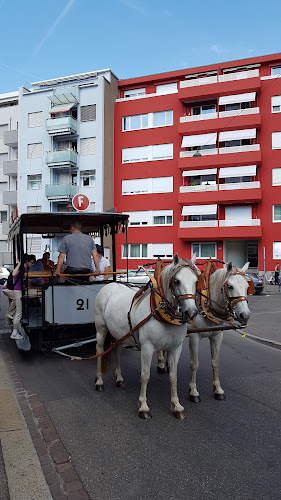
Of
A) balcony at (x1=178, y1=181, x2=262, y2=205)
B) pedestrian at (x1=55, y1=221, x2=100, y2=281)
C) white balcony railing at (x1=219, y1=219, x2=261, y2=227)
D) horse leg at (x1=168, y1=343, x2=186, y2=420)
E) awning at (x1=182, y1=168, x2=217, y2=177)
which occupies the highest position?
awning at (x1=182, y1=168, x2=217, y2=177)

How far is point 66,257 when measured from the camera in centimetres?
726

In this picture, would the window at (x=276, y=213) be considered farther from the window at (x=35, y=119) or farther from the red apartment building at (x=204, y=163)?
the window at (x=35, y=119)

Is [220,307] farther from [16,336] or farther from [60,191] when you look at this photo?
[60,191]

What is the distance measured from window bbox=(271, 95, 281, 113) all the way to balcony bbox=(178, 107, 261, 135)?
140 centimetres

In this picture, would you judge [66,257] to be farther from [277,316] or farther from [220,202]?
[220,202]

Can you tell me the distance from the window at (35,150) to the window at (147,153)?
8088 millimetres

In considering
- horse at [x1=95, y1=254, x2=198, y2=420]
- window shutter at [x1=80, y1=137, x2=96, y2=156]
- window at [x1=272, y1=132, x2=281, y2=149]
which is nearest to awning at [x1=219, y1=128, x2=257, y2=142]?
window at [x1=272, y1=132, x2=281, y2=149]

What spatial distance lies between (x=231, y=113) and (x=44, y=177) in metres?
17.7

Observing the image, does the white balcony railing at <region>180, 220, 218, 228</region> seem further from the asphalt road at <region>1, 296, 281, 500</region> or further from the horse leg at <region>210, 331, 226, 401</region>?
the horse leg at <region>210, 331, 226, 401</region>

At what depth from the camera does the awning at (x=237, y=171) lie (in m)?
32.0

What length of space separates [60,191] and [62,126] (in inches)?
234

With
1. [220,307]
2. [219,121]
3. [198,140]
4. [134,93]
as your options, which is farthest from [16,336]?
[134,93]

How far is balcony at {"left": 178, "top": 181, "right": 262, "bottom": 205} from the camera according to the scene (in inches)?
1256

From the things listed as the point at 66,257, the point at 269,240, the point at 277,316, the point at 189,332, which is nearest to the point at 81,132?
the point at 269,240
